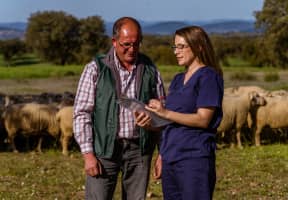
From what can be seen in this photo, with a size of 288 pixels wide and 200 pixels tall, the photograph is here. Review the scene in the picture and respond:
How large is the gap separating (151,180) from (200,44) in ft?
22.7

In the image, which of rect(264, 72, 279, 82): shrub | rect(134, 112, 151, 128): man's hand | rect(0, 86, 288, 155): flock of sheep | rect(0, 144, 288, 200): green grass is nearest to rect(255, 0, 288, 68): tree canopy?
rect(264, 72, 279, 82): shrub

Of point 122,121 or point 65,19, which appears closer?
point 122,121

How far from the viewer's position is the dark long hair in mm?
5453

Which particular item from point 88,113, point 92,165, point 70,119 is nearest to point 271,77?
point 70,119

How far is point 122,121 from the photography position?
19.3 ft

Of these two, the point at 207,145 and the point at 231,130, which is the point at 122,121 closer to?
the point at 207,145

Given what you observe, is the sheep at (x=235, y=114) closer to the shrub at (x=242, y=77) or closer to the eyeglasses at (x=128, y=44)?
the eyeglasses at (x=128, y=44)

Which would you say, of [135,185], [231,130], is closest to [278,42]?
[231,130]

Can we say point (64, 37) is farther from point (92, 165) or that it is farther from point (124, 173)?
point (92, 165)

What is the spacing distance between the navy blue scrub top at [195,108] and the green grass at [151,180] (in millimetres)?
5226

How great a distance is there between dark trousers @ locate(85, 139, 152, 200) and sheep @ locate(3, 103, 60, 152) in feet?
38.4

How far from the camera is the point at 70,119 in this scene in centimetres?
1723

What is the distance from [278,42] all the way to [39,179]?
45.1 metres

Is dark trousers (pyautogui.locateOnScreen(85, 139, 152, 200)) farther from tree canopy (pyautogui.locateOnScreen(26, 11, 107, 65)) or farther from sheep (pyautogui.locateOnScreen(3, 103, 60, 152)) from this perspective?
tree canopy (pyautogui.locateOnScreen(26, 11, 107, 65))
